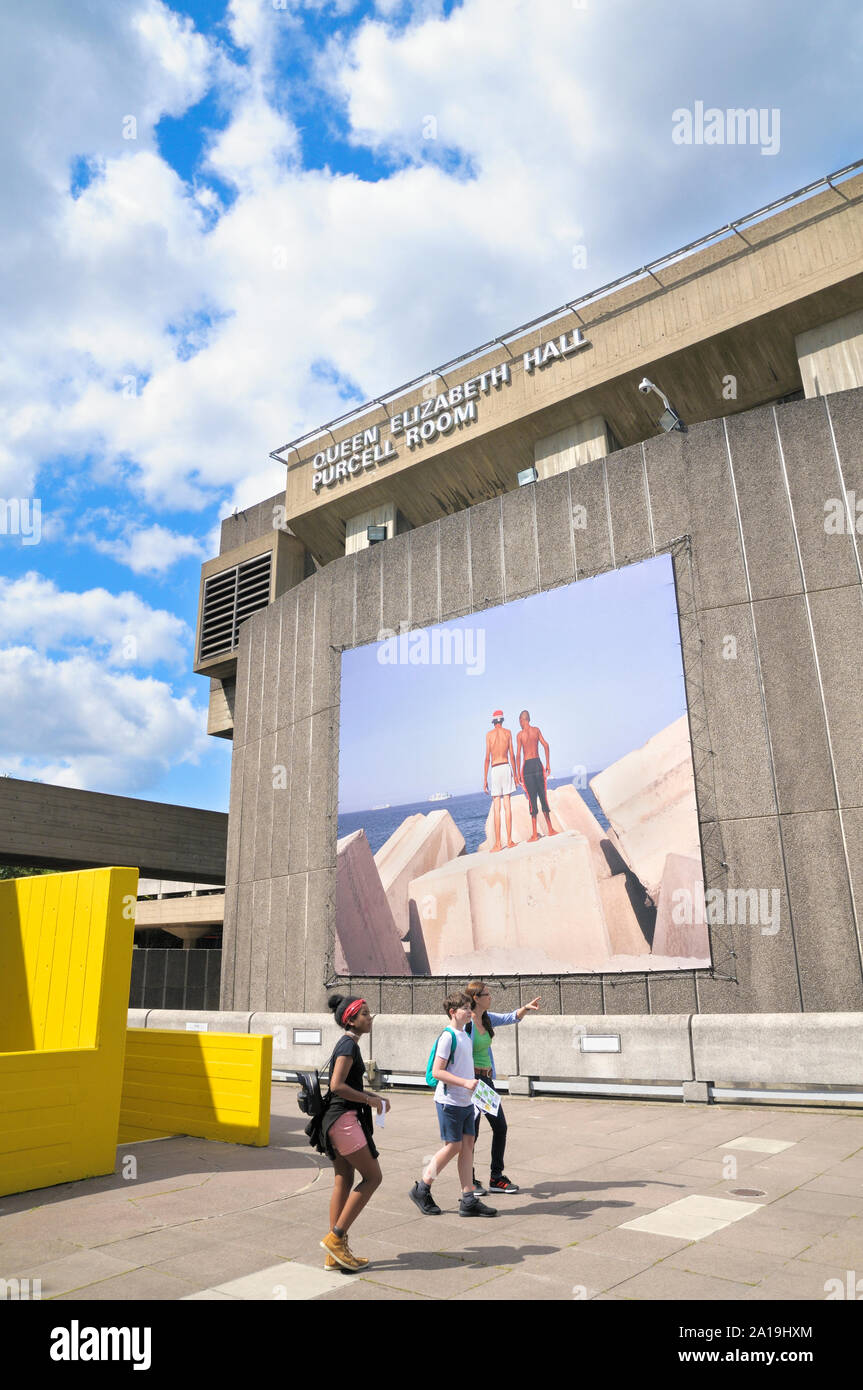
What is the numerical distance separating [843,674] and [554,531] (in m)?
7.03

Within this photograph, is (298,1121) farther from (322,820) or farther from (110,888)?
(322,820)

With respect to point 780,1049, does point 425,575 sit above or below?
above

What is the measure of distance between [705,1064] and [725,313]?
624 inches

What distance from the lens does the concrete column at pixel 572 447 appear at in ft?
72.1

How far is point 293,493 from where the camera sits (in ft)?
94.4

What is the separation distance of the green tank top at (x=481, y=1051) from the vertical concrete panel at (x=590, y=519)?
1203 centimetres

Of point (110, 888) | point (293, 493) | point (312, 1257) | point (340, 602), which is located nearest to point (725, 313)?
point (340, 602)

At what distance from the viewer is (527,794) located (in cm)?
1853

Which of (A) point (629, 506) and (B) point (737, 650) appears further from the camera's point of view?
(A) point (629, 506)

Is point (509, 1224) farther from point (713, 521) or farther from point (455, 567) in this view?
point (455, 567)

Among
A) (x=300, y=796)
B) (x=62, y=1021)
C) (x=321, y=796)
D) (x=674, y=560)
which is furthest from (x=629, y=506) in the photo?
(x=62, y=1021)

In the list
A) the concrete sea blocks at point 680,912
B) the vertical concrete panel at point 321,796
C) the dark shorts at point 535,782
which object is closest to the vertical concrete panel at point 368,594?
the vertical concrete panel at point 321,796

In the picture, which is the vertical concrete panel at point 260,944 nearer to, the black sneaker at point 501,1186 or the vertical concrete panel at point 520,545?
the vertical concrete panel at point 520,545

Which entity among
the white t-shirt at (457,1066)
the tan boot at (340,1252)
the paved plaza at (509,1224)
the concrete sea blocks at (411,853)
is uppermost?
the concrete sea blocks at (411,853)
